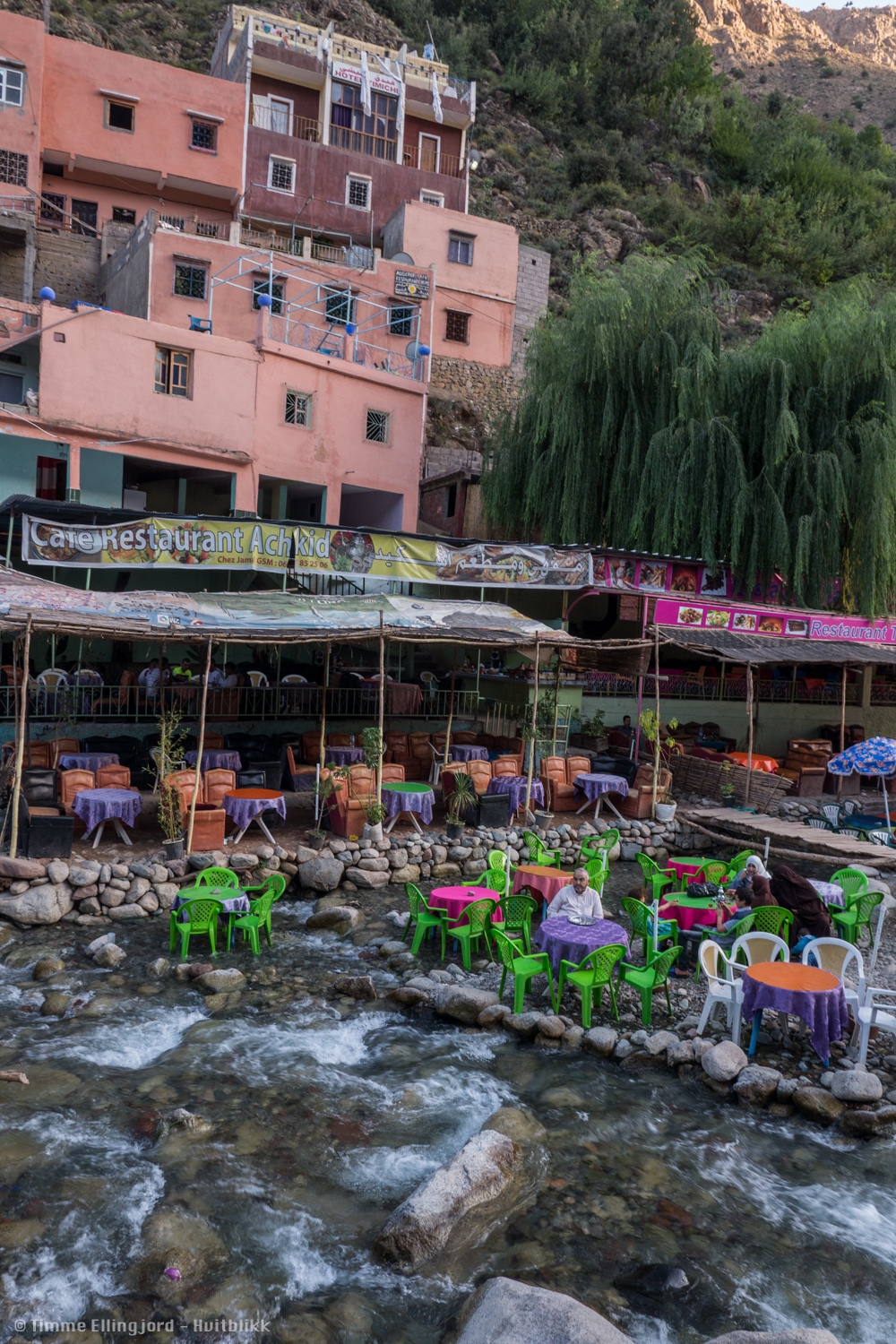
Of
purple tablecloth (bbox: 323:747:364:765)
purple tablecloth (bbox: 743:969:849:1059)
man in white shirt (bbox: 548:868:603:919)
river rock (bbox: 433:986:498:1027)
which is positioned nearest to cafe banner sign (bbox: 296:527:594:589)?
purple tablecloth (bbox: 323:747:364:765)

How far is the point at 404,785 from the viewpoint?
43.7 feet

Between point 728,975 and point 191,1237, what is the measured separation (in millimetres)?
4776

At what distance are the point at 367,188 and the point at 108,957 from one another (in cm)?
3243

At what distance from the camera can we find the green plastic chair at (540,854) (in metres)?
11.4

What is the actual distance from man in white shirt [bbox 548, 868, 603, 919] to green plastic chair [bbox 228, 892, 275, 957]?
10.6ft

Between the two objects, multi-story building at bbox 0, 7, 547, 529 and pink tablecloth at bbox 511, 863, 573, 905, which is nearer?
pink tablecloth at bbox 511, 863, 573, 905

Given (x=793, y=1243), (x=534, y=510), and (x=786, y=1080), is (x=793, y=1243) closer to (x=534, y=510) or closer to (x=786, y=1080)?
(x=786, y=1080)

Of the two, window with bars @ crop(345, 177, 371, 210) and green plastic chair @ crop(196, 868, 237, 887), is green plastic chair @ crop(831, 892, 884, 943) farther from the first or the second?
window with bars @ crop(345, 177, 371, 210)

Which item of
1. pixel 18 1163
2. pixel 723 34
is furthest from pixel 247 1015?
pixel 723 34

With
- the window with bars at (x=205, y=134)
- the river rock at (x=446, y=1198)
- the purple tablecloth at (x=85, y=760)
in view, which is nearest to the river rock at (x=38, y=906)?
the purple tablecloth at (x=85, y=760)

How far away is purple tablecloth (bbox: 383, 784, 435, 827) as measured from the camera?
12.7m

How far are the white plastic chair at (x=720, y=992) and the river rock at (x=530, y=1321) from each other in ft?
11.9

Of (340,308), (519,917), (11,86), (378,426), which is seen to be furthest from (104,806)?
(11,86)

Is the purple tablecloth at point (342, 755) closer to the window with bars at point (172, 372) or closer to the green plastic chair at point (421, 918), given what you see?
the green plastic chair at point (421, 918)
